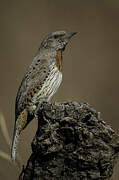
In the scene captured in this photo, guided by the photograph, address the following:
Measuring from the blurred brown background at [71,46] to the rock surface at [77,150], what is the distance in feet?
13.7

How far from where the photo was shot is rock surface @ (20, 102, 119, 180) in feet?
12.8

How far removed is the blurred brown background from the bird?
2.24 meters

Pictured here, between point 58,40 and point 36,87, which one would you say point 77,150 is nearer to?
point 36,87

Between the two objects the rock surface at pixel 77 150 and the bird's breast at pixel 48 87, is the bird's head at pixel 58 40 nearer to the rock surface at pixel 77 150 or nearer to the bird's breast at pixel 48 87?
the bird's breast at pixel 48 87

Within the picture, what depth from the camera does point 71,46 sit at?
29.3 ft

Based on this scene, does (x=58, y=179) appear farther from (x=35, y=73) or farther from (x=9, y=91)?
(x=9, y=91)

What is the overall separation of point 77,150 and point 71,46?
5.17m

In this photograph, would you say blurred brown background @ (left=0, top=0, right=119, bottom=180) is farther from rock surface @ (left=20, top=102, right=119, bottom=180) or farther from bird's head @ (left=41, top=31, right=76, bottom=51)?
rock surface @ (left=20, top=102, right=119, bottom=180)

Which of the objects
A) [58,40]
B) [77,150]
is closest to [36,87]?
[58,40]

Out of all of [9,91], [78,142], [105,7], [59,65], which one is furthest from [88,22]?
[78,142]

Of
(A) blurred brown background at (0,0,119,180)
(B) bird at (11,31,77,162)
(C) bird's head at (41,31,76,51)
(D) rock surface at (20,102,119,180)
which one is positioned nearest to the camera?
(D) rock surface at (20,102,119,180)

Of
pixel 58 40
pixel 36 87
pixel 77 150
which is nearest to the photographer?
pixel 77 150

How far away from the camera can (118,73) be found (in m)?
8.81

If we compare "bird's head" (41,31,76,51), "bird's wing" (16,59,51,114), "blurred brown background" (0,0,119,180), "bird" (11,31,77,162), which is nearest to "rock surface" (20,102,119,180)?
"bird" (11,31,77,162)
